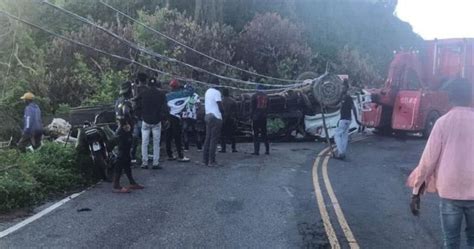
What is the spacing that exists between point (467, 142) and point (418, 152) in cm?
1201

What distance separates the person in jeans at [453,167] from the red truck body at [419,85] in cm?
1489

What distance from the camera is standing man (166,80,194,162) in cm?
1373

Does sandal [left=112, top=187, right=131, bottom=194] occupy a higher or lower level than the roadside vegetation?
lower

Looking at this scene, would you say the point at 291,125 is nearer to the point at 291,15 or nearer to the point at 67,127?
the point at 67,127

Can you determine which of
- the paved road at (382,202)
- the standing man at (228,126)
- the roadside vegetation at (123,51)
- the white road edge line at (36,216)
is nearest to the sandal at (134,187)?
the white road edge line at (36,216)

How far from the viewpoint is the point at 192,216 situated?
808 centimetres

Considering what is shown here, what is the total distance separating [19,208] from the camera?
841 cm

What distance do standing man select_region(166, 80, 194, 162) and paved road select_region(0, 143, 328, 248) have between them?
187cm

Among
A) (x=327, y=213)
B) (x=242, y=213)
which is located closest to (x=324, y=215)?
(x=327, y=213)

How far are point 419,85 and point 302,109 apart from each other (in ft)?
14.2

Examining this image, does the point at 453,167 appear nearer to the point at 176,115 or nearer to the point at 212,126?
the point at 212,126

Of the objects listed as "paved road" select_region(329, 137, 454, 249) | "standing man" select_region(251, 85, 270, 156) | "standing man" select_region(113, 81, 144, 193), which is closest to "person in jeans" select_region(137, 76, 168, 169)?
"standing man" select_region(113, 81, 144, 193)

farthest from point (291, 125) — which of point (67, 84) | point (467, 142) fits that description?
point (467, 142)

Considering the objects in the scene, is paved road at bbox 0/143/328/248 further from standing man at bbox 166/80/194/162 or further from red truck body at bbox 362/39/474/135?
red truck body at bbox 362/39/474/135
